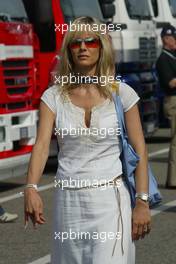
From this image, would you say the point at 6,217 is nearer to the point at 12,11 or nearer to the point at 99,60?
the point at 12,11

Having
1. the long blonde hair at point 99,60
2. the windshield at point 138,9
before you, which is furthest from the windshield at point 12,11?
the long blonde hair at point 99,60

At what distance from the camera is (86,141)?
13.9ft

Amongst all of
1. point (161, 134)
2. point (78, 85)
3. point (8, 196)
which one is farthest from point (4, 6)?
point (161, 134)

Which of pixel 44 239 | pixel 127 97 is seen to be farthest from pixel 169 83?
pixel 127 97

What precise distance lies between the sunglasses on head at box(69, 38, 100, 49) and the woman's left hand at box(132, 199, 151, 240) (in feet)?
2.32

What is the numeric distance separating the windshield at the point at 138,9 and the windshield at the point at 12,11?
353 centimetres

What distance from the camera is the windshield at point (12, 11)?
35.1ft

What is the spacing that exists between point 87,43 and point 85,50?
0.03 meters

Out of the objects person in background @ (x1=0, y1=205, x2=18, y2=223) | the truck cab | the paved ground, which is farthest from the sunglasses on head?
the truck cab

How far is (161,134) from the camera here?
18.6 m

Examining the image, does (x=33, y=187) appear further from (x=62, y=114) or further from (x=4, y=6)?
(x=4, y=6)

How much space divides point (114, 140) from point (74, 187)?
0.27 m

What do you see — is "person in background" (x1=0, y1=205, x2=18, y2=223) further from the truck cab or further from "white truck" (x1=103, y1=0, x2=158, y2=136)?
"white truck" (x1=103, y1=0, x2=158, y2=136)

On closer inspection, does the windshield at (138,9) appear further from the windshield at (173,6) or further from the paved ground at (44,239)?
the paved ground at (44,239)
